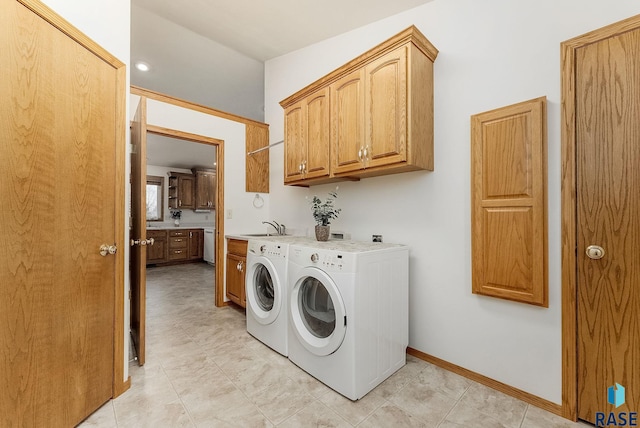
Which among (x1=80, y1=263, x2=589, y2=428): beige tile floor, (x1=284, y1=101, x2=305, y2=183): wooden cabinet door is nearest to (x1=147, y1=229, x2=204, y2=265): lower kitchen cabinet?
(x1=80, y1=263, x2=589, y2=428): beige tile floor

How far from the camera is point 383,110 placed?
175 centimetres

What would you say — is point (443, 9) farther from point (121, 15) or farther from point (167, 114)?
point (167, 114)

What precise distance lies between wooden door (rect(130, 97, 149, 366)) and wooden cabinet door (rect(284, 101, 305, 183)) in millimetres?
1149

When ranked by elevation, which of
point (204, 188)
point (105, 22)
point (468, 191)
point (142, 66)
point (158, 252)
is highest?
point (142, 66)

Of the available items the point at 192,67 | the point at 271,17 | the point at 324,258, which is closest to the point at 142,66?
the point at 192,67

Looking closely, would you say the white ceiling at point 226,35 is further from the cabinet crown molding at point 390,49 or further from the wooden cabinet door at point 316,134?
the wooden cabinet door at point 316,134

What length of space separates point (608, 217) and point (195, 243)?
6355mm

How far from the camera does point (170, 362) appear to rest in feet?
6.23

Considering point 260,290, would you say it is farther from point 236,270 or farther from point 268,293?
point 236,270

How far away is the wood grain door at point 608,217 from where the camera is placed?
1.23m

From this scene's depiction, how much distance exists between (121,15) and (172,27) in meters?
1.14

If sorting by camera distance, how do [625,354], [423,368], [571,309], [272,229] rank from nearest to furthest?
[625,354] < [571,309] < [423,368] < [272,229]

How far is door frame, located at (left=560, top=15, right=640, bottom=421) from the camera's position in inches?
53.1

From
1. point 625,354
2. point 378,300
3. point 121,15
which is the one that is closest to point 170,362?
point 378,300
